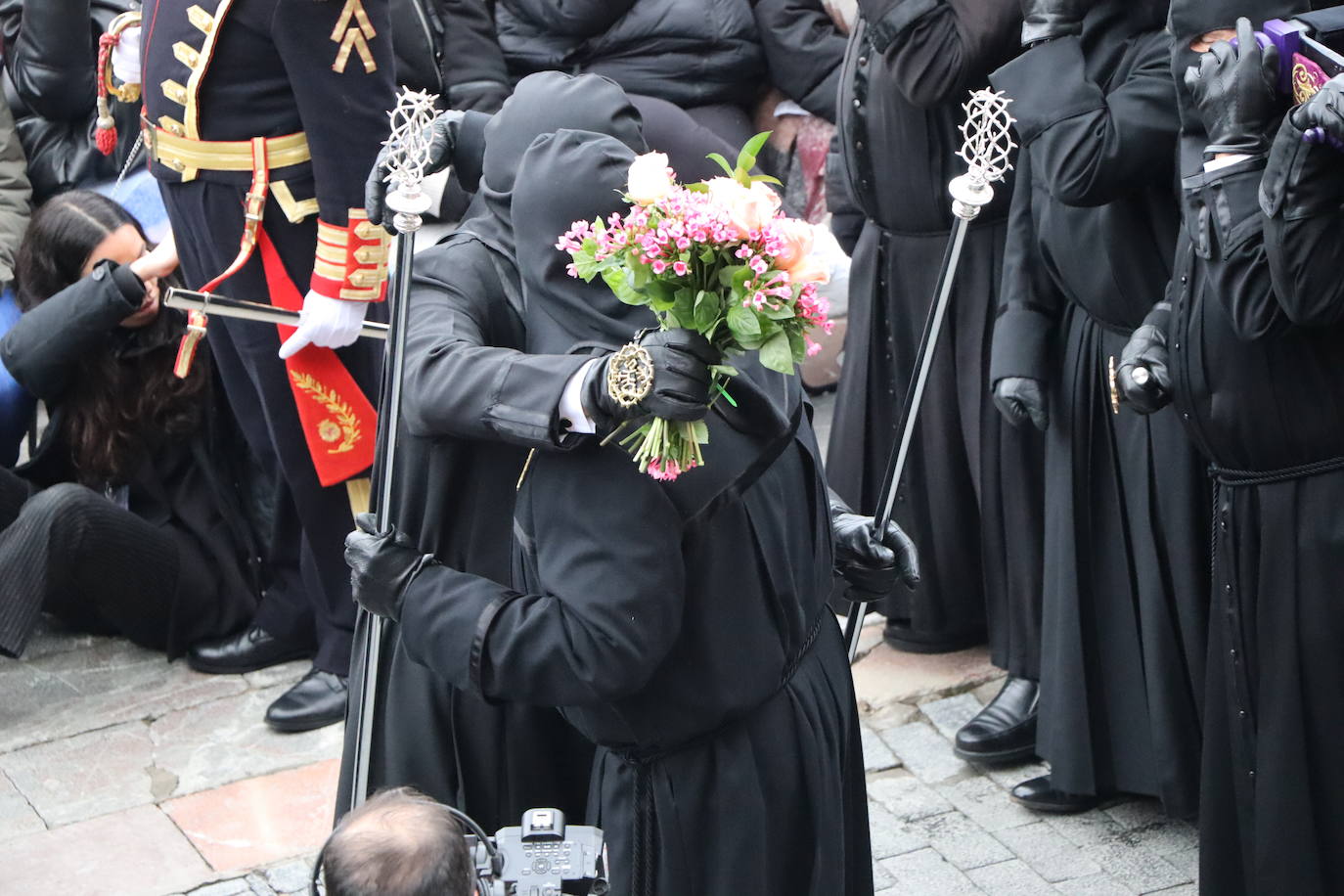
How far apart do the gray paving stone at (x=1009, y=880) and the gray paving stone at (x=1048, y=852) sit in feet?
0.08

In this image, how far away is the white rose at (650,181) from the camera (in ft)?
7.03

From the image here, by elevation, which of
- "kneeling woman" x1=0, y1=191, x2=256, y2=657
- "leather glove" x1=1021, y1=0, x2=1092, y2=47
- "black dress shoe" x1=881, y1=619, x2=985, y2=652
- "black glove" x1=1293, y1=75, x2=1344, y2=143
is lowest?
"black dress shoe" x1=881, y1=619, x2=985, y2=652

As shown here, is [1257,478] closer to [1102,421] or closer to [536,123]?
[1102,421]

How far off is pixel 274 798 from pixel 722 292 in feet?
7.87

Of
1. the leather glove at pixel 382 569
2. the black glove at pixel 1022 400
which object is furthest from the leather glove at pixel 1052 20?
the leather glove at pixel 382 569

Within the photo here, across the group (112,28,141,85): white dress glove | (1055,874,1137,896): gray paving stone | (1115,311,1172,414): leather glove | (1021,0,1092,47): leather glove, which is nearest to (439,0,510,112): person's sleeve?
(112,28,141,85): white dress glove

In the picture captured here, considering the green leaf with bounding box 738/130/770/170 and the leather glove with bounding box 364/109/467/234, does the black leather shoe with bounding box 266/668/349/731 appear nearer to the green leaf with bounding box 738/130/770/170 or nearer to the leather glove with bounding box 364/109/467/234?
the leather glove with bounding box 364/109/467/234

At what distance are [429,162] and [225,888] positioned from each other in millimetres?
1698

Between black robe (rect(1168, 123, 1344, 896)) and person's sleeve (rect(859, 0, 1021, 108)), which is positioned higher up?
person's sleeve (rect(859, 0, 1021, 108))

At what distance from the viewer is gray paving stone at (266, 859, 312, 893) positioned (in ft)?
12.2

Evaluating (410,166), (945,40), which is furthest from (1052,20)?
(410,166)

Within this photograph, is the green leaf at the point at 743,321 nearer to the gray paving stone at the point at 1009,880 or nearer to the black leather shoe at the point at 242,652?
the gray paving stone at the point at 1009,880

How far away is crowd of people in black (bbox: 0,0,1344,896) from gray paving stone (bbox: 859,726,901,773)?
9.2 inches

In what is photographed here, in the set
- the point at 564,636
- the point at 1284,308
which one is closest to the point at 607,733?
the point at 564,636
